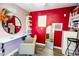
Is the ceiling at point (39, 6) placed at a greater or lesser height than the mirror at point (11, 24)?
greater

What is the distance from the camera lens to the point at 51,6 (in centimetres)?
144

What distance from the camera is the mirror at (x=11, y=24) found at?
55.3 inches

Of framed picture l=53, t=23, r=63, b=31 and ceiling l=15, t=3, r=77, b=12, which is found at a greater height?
ceiling l=15, t=3, r=77, b=12

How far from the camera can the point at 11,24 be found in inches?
56.5

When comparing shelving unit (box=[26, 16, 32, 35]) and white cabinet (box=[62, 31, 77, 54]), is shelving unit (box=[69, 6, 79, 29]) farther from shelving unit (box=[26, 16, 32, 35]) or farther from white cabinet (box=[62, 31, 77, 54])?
shelving unit (box=[26, 16, 32, 35])

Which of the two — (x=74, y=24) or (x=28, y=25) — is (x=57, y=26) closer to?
(x=74, y=24)

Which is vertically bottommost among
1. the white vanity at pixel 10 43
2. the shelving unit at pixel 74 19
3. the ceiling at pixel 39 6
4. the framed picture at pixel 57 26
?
A: the white vanity at pixel 10 43

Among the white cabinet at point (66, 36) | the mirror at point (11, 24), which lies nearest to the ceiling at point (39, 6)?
the mirror at point (11, 24)

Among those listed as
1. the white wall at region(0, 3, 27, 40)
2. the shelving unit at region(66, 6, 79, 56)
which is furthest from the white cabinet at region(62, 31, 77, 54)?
the white wall at region(0, 3, 27, 40)

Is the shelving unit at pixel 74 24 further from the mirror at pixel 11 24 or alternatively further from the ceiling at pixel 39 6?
the mirror at pixel 11 24

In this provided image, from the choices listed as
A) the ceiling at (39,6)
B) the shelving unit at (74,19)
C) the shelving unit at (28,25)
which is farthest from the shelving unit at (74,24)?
the shelving unit at (28,25)

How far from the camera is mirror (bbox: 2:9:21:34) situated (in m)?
1.41

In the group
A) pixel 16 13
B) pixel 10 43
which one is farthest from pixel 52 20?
pixel 10 43

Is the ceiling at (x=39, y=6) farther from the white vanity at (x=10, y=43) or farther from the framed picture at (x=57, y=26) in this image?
the white vanity at (x=10, y=43)
